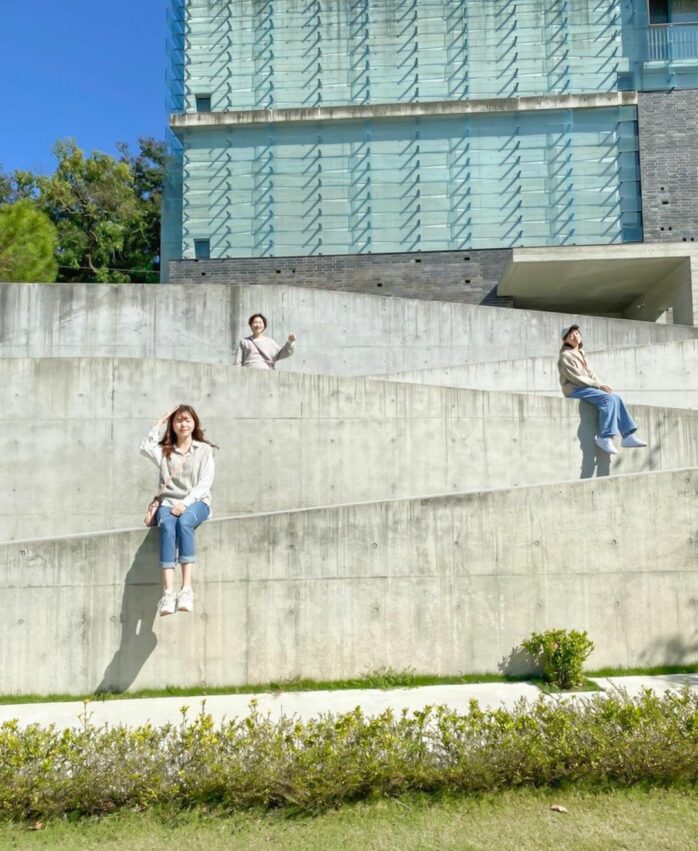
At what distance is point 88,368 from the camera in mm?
8602

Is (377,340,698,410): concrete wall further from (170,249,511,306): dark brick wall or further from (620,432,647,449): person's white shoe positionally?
(170,249,511,306): dark brick wall

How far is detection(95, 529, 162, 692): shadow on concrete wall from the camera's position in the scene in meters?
6.14

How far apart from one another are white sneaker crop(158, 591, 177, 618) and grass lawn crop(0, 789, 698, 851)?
5.96 ft

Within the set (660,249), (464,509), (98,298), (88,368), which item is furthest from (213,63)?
(464,509)

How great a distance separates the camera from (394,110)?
19344mm

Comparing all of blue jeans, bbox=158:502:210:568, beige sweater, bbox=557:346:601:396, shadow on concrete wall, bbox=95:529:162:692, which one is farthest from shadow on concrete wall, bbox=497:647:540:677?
beige sweater, bbox=557:346:601:396

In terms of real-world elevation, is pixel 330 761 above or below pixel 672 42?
below

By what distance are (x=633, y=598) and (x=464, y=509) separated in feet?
5.16

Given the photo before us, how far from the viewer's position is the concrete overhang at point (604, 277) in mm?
15867

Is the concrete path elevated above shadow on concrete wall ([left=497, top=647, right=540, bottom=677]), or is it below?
below

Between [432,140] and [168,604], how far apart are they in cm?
1656

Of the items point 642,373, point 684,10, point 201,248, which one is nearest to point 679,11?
point 684,10

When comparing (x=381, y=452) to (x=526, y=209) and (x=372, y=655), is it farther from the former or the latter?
(x=526, y=209)

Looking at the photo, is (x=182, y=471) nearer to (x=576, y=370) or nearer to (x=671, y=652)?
(x=671, y=652)
